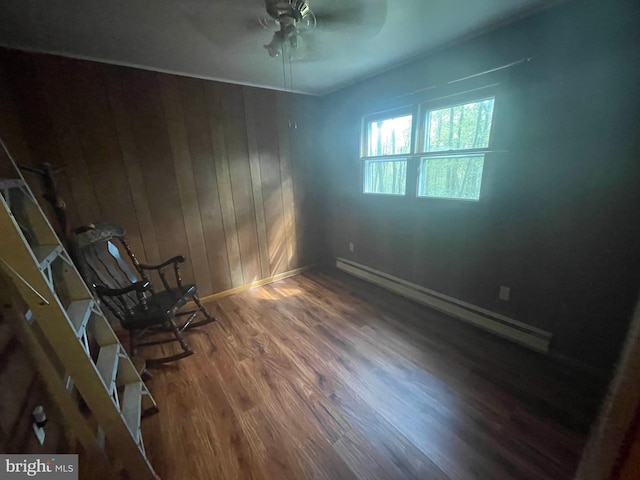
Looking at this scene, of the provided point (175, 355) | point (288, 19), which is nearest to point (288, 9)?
point (288, 19)

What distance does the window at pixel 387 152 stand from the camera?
2.44m

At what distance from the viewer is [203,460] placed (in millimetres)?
1180

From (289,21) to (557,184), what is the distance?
6.24 ft

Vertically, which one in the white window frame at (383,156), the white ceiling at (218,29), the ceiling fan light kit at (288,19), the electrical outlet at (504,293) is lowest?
the electrical outlet at (504,293)

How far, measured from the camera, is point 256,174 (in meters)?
2.80

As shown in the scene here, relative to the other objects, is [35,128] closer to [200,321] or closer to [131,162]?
[131,162]

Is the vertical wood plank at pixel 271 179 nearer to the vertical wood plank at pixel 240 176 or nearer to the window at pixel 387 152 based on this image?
the vertical wood plank at pixel 240 176

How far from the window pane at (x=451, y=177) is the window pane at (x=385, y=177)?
22 cm

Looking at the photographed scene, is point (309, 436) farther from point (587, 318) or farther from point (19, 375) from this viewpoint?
point (587, 318)

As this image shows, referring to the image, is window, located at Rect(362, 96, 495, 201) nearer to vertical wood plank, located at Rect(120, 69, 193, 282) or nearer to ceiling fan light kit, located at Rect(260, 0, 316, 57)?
ceiling fan light kit, located at Rect(260, 0, 316, 57)

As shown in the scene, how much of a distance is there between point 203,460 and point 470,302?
2149 mm

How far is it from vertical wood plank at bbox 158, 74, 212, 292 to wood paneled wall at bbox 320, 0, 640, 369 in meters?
2.11

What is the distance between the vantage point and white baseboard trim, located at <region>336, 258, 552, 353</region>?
5.81 ft

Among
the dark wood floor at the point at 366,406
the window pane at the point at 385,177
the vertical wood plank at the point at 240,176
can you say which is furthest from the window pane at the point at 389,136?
the dark wood floor at the point at 366,406
